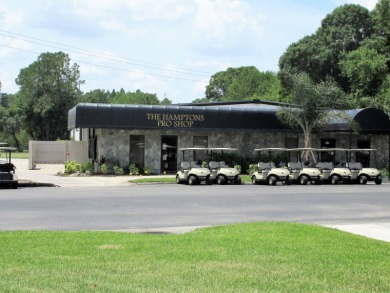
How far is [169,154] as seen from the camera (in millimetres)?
Answer: 39656

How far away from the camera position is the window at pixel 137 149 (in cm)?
3897

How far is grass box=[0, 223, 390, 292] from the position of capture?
748 cm

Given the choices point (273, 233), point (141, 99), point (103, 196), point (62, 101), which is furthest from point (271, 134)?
point (141, 99)

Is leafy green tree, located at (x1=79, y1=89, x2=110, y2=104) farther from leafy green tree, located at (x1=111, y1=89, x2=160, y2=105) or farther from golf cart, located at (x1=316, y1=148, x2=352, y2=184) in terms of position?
golf cart, located at (x1=316, y1=148, x2=352, y2=184)

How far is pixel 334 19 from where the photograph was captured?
5878cm

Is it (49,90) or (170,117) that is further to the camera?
(49,90)

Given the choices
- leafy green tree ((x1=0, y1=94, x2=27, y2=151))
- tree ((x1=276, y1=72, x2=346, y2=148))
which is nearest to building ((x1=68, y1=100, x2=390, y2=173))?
tree ((x1=276, y1=72, x2=346, y2=148))

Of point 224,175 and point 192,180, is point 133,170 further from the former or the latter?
point 224,175

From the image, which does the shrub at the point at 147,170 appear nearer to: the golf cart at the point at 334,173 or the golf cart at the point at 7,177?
the golf cart at the point at 334,173

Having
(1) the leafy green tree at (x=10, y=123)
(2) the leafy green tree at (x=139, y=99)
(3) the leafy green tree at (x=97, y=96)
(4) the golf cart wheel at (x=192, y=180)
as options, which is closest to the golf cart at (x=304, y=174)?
(4) the golf cart wheel at (x=192, y=180)

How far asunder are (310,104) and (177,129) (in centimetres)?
811

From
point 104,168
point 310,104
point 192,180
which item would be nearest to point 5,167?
point 192,180

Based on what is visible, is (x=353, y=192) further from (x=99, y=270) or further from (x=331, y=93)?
(x=99, y=270)

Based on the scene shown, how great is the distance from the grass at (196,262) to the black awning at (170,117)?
25.7m
